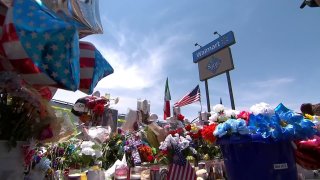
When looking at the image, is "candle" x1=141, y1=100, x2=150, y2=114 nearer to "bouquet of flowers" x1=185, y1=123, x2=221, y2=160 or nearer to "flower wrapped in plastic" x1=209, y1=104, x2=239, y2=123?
"bouquet of flowers" x1=185, y1=123, x2=221, y2=160

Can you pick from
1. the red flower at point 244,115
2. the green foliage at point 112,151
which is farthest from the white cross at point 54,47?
the green foliage at point 112,151

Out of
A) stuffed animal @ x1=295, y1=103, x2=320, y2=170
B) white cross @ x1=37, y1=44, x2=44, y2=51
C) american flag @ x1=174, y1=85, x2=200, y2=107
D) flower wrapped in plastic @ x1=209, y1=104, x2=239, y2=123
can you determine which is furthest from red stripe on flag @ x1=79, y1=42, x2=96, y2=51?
american flag @ x1=174, y1=85, x2=200, y2=107

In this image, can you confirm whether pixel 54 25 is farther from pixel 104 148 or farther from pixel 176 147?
pixel 104 148

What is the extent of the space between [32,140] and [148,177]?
1.73 m

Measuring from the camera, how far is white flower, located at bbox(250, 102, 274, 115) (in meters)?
2.46

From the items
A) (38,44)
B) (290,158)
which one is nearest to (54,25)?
(38,44)

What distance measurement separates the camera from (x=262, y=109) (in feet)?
8.16

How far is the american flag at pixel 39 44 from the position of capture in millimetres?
1596

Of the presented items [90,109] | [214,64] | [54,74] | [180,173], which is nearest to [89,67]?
[54,74]

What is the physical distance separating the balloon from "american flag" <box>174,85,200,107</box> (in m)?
9.62

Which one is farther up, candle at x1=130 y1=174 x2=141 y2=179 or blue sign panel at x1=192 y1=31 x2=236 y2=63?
blue sign panel at x1=192 y1=31 x2=236 y2=63

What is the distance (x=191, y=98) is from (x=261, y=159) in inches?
411

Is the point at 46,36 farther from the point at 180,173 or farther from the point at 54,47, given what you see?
the point at 180,173

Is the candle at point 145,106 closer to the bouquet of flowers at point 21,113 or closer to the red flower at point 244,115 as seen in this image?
→ the red flower at point 244,115
